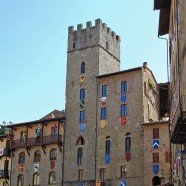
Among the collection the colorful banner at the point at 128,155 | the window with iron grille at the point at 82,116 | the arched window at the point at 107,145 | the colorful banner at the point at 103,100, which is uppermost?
the colorful banner at the point at 103,100

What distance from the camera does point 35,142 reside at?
5822 centimetres

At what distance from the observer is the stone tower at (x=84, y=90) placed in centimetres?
Result: 5362

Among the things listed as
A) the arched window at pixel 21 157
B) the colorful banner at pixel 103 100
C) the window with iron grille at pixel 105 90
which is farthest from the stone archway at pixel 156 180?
the arched window at pixel 21 157

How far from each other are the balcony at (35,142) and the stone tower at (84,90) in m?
1.23

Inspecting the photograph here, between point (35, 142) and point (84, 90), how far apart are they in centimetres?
882

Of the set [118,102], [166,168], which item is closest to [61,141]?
[118,102]

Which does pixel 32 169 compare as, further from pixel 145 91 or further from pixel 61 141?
pixel 145 91

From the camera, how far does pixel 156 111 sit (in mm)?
57000

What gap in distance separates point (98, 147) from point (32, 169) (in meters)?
9.55

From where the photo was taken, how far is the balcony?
56263 millimetres

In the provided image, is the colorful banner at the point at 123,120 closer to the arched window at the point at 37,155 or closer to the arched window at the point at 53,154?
the arched window at the point at 53,154

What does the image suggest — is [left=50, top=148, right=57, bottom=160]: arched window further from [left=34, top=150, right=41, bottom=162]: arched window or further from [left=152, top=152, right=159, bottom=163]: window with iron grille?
[left=152, top=152, right=159, bottom=163]: window with iron grille

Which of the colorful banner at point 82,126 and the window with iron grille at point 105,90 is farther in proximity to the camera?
the colorful banner at point 82,126

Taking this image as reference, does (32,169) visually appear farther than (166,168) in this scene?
Yes
